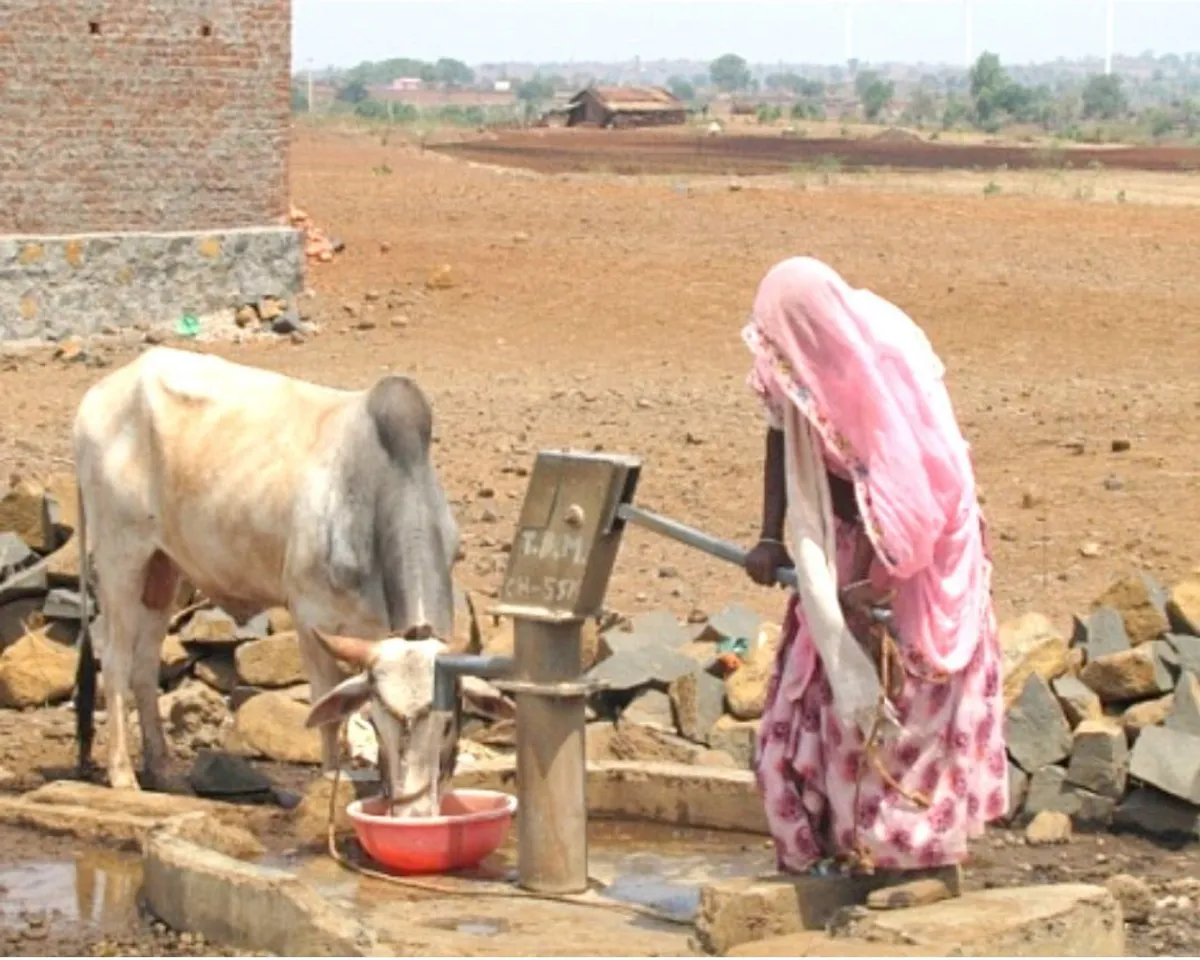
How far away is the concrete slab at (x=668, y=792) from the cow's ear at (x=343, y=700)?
0.66 meters

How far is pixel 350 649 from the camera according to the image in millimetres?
8609

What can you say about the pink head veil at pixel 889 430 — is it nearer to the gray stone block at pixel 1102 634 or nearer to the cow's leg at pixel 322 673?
the cow's leg at pixel 322 673

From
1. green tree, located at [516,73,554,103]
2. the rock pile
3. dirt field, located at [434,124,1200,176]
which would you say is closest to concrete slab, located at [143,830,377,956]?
the rock pile

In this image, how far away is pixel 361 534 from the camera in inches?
366

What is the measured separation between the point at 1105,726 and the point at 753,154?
39.2 metres

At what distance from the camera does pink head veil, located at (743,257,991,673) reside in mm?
6824

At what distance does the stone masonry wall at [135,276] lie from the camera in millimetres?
19734

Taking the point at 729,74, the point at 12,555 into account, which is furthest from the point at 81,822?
the point at 729,74

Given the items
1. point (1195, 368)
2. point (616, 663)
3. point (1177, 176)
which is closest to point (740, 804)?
point (616, 663)

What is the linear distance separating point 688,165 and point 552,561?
33549 mm

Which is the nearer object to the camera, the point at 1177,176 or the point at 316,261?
the point at 316,261

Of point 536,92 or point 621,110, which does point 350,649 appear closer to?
point 621,110

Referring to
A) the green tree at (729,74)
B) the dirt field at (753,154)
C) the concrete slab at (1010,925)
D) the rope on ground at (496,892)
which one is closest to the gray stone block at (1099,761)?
the rope on ground at (496,892)

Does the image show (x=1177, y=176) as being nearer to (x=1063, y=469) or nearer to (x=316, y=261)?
(x=316, y=261)
